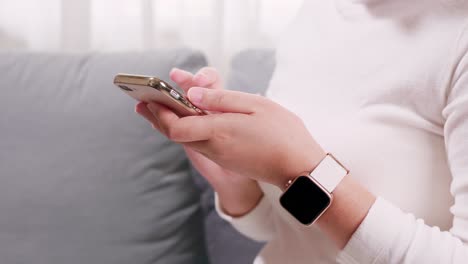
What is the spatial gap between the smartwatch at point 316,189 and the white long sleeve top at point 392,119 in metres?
0.05

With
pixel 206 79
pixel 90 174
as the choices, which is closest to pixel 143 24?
pixel 90 174

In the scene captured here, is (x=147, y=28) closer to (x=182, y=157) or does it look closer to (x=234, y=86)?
(x=234, y=86)

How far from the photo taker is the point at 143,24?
1.40 metres

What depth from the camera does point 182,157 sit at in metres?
1.13

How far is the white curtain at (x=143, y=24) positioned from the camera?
1.35 m

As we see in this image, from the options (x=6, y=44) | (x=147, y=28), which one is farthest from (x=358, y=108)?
(x=6, y=44)

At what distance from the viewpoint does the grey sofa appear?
104 centimetres

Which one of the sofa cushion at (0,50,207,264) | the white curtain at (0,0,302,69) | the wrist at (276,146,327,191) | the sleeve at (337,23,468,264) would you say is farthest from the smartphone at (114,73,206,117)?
the white curtain at (0,0,302,69)

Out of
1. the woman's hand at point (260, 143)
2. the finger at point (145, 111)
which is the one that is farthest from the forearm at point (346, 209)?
the finger at point (145, 111)

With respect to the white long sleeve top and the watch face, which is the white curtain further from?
the watch face

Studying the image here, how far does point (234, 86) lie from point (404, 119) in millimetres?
649

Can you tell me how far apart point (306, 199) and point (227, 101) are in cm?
13

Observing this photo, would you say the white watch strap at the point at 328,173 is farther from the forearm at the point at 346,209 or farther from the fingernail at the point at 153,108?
the fingernail at the point at 153,108

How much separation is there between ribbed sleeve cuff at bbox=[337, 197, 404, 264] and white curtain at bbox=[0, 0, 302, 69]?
0.95m
